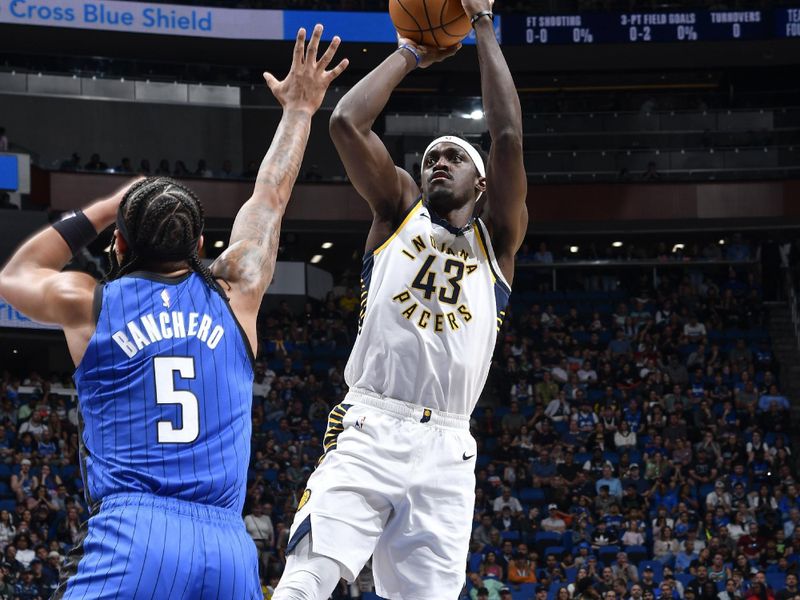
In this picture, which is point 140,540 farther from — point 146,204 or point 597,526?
point 597,526

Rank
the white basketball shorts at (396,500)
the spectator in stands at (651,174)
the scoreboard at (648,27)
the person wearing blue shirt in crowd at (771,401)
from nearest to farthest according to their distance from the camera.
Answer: the white basketball shorts at (396,500) → the person wearing blue shirt in crowd at (771,401) → the spectator in stands at (651,174) → the scoreboard at (648,27)

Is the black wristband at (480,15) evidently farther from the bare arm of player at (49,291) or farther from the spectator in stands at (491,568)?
the spectator in stands at (491,568)

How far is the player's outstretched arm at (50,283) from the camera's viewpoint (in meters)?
3.27

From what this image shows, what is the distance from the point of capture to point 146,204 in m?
3.35

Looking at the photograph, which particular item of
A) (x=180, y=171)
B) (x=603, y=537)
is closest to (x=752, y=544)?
(x=603, y=537)

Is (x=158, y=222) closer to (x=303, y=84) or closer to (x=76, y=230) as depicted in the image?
(x=76, y=230)

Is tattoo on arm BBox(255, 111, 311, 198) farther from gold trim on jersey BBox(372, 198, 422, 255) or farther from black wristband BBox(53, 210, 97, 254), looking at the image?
gold trim on jersey BBox(372, 198, 422, 255)

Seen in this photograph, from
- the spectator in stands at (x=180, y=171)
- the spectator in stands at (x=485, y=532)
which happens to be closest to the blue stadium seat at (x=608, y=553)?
the spectator in stands at (x=485, y=532)

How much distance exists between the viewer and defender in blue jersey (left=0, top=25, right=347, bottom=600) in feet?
10.5

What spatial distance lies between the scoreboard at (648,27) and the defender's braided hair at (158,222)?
80.1 feet

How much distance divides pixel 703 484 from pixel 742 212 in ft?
30.7

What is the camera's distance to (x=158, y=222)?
3354 mm

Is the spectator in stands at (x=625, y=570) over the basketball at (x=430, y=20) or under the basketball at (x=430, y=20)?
under

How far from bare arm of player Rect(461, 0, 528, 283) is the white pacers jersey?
0.12 metres
